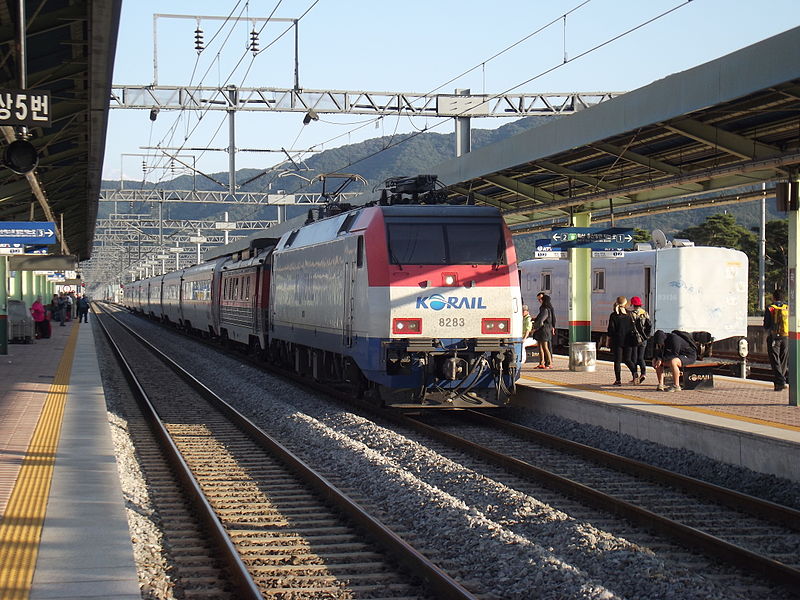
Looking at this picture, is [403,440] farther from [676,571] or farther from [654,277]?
[654,277]

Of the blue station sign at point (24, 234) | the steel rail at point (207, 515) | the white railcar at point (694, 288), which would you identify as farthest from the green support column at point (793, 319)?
the blue station sign at point (24, 234)

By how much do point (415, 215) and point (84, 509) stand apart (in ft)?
26.7

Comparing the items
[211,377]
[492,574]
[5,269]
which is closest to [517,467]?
[492,574]

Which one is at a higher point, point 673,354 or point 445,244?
point 445,244

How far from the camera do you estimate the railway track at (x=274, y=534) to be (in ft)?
23.1

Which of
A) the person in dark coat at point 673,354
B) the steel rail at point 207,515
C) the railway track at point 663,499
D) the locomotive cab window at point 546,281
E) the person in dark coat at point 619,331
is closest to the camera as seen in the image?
the steel rail at point 207,515

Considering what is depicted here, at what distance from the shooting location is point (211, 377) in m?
24.9

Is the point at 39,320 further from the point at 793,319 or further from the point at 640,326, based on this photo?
the point at 793,319

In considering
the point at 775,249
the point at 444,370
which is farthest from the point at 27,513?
the point at 775,249

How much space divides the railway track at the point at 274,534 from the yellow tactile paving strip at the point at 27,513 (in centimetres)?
109

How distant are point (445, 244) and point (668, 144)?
408 centimetres

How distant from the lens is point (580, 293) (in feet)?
73.2

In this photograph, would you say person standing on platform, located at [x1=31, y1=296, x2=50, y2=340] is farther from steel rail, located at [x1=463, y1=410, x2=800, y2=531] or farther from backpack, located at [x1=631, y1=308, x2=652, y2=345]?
steel rail, located at [x1=463, y1=410, x2=800, y2=531]

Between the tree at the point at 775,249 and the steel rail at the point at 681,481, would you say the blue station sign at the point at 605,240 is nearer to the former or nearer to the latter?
the steel rail at the point at 681,481
